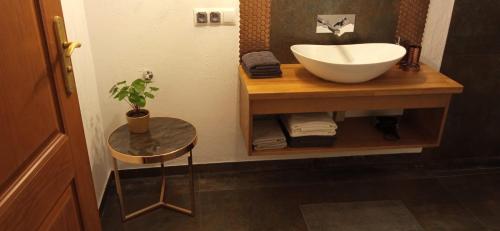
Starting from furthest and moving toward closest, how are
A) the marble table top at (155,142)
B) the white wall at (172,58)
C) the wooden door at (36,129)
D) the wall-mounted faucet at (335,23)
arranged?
the wall-mounted faucet at (335,23)
the white wall at (172,58)
the marble table top at (155,142)
the wooden door at (36,129)

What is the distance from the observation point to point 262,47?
211 cm

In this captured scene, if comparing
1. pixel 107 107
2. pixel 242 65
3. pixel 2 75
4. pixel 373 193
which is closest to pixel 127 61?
pixel 107 107

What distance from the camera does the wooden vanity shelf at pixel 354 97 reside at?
1.79 meters

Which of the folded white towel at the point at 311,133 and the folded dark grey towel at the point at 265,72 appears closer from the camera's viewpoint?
the folded dark grey towel at the point at 265,72

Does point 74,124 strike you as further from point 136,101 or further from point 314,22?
point 314,22

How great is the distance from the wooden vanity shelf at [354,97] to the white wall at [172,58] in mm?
186

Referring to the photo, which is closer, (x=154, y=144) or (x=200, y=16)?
(x=154, y=144)

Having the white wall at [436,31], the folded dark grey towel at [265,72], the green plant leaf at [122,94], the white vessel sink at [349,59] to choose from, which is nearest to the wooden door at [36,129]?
the green plant leaf at [122,94]

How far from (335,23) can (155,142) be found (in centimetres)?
112

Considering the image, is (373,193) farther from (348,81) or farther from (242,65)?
(242,65)

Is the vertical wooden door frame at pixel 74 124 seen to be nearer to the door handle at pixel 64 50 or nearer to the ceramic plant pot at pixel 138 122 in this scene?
the door handle at pixel 64 50

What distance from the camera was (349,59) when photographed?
2055 millimetres

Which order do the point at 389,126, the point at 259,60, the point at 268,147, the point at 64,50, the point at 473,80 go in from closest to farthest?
1. the point at 64,50
2. the point at 259,60
3. the point at 268,147
4. the point at 389,126
5. the point at 473,80

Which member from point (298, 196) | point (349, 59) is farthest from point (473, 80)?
point (298, 196)
